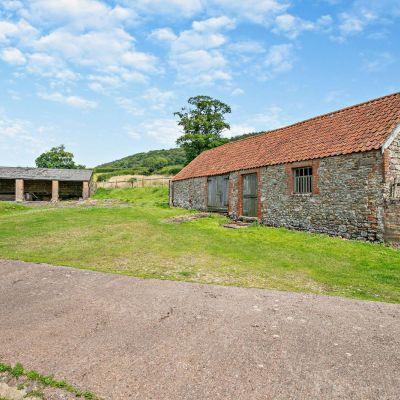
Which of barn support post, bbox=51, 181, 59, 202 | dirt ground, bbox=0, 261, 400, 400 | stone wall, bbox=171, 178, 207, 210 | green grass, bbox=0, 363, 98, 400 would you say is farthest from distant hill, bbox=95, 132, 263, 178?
green grass, bbox=0, 363, 98, 400

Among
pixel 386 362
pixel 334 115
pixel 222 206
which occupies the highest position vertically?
pixel 334 115

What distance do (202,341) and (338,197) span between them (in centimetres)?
1033

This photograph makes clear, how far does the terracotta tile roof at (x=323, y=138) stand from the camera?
38.9ft

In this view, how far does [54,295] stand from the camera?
531cm

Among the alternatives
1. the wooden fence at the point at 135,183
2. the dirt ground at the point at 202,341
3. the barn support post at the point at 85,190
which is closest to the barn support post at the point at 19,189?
the barn support post at the point at 85,190

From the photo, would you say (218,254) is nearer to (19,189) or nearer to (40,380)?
(40,380)

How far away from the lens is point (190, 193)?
79.0 ft

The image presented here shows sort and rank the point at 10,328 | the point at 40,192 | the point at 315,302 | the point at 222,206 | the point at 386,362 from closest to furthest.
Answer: the point at 386,362, the point at 10,328, the point at 315,302, the point at 222,206, the point at 40,192

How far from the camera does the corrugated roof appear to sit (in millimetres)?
34281

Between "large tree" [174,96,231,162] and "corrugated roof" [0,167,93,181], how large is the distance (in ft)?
44.5

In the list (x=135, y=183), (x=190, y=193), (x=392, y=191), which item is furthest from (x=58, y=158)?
(x=392, y=191)

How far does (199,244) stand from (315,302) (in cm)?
610

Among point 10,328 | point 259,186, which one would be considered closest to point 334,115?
point 259,186

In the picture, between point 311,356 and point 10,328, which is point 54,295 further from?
point 311,356
